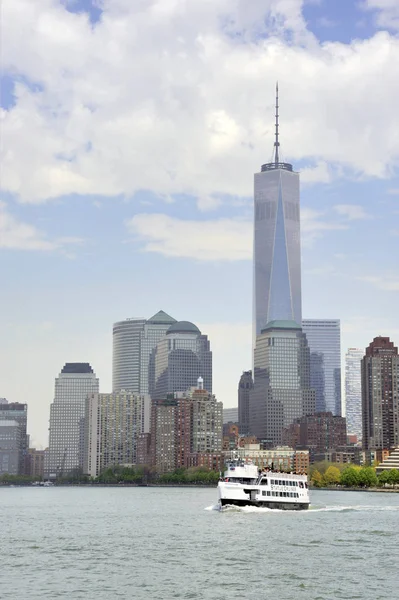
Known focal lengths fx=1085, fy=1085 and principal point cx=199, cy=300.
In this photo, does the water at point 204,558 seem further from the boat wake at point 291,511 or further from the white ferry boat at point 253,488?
the white ferry boat at point 253,488

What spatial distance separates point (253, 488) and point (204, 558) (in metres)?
60.7

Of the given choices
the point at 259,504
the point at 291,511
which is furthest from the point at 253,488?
the point at 291,511

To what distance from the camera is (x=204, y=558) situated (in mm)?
94062

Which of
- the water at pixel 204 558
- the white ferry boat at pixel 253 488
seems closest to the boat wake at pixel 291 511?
the white ferry boat at pixel 253 488

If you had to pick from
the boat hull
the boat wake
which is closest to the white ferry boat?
the boat hull

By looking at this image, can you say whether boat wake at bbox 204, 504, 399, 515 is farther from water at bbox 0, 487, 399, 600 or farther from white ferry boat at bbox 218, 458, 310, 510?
water at bbox 0, 487, 399, 600

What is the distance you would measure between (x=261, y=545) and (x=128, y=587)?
1163 inches

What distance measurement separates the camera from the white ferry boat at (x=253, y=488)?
503 feet

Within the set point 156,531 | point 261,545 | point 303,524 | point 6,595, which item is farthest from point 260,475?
point 6,595

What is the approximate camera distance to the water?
251 ft

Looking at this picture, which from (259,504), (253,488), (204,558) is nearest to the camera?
(204,558)

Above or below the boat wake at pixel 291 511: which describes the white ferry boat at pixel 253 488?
above

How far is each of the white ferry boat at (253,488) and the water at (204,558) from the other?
5.73 meters

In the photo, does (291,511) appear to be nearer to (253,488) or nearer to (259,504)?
(259,504)
